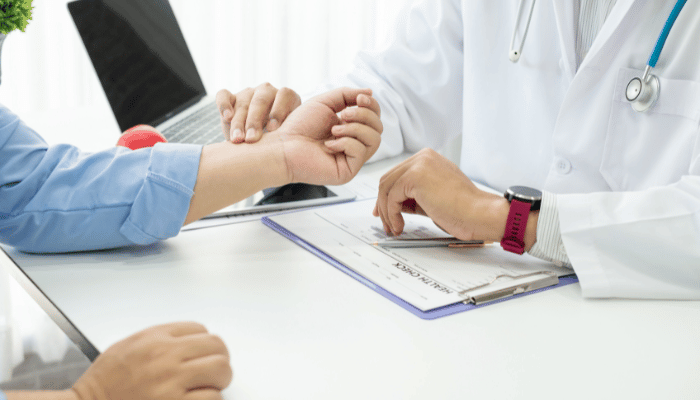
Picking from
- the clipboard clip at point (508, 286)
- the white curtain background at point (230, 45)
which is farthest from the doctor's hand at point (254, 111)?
the white curtain background at point (230, 45)

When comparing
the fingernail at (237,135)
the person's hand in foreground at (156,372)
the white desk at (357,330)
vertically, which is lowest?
the white desk at (357,330)

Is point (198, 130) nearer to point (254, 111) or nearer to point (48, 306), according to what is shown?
point (254, 111)

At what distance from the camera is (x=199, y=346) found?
1.59ft

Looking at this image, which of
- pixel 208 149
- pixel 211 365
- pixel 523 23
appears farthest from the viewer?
pixel 523 23

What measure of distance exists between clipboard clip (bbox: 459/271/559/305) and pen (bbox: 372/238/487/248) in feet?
0.33

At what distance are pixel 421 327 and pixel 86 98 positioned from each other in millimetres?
2124

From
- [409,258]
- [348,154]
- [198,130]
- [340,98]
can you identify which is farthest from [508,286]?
[198,130]

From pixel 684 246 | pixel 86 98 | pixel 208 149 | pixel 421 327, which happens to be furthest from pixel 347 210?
pixel 86 98

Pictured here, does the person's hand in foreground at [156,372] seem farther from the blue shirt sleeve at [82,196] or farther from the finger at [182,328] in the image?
the blue shirt sleeve at [82,196]

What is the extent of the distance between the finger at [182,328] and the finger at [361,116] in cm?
49

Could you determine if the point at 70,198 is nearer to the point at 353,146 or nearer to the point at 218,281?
the point at 218,281

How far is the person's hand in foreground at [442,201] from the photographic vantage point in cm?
79

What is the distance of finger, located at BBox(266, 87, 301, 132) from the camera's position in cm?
94

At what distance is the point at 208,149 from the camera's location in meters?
0.84
